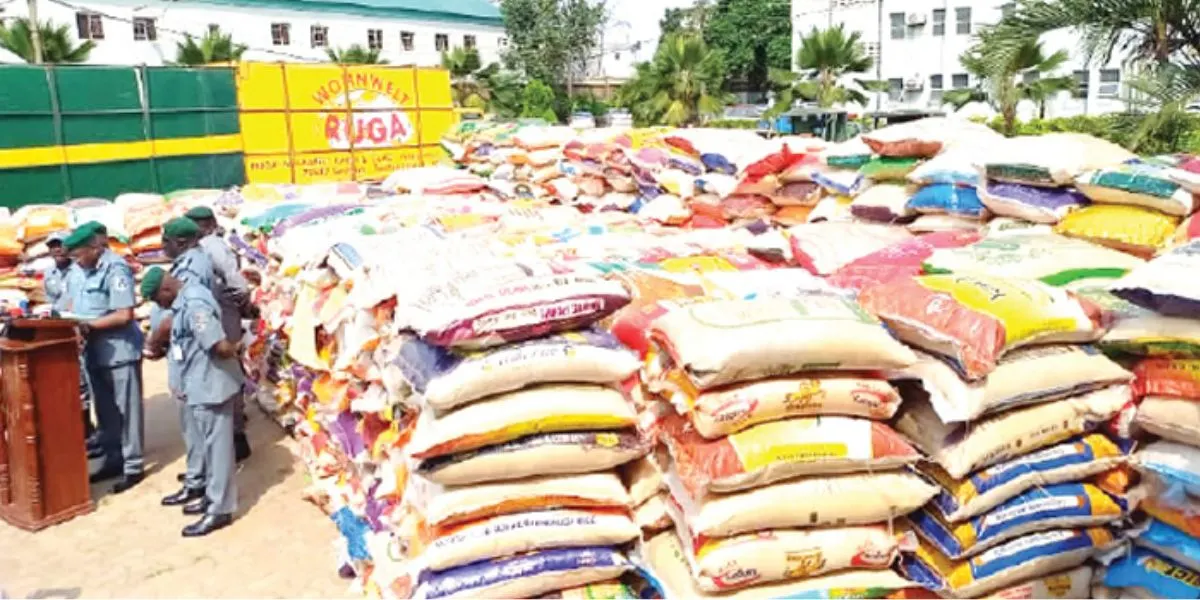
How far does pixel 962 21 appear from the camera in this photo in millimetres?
29203

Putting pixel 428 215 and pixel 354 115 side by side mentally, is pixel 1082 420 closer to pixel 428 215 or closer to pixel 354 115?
pixel 428 215

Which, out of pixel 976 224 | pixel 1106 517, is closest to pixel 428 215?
pixel 976 224

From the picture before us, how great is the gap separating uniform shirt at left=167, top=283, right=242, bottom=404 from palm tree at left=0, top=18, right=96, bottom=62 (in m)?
18.7

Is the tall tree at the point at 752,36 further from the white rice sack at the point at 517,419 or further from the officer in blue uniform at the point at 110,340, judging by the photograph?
the white rice sack at the point at 517,419

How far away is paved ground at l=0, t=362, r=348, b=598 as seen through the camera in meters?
3.83

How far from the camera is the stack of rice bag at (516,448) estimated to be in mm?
2592

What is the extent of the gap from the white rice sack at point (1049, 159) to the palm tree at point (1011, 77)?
3.41m

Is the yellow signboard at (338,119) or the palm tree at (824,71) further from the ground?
the palm tree at (824,71)

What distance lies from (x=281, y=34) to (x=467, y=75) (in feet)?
27.3

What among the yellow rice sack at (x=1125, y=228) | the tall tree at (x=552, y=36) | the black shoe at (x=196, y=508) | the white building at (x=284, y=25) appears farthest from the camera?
the tall tree at (x=552, y=36)

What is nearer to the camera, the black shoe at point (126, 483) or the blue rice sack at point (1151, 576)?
the blue rice sack at point (1151, 576)

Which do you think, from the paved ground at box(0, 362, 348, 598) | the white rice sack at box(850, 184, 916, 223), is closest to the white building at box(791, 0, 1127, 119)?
the white rice sack at box(850, 184, 916, 223)

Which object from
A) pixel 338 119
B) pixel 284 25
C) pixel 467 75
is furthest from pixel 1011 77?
pixel 284 25

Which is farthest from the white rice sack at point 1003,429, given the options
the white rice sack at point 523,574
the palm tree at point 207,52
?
the palm tree at point 207,52
